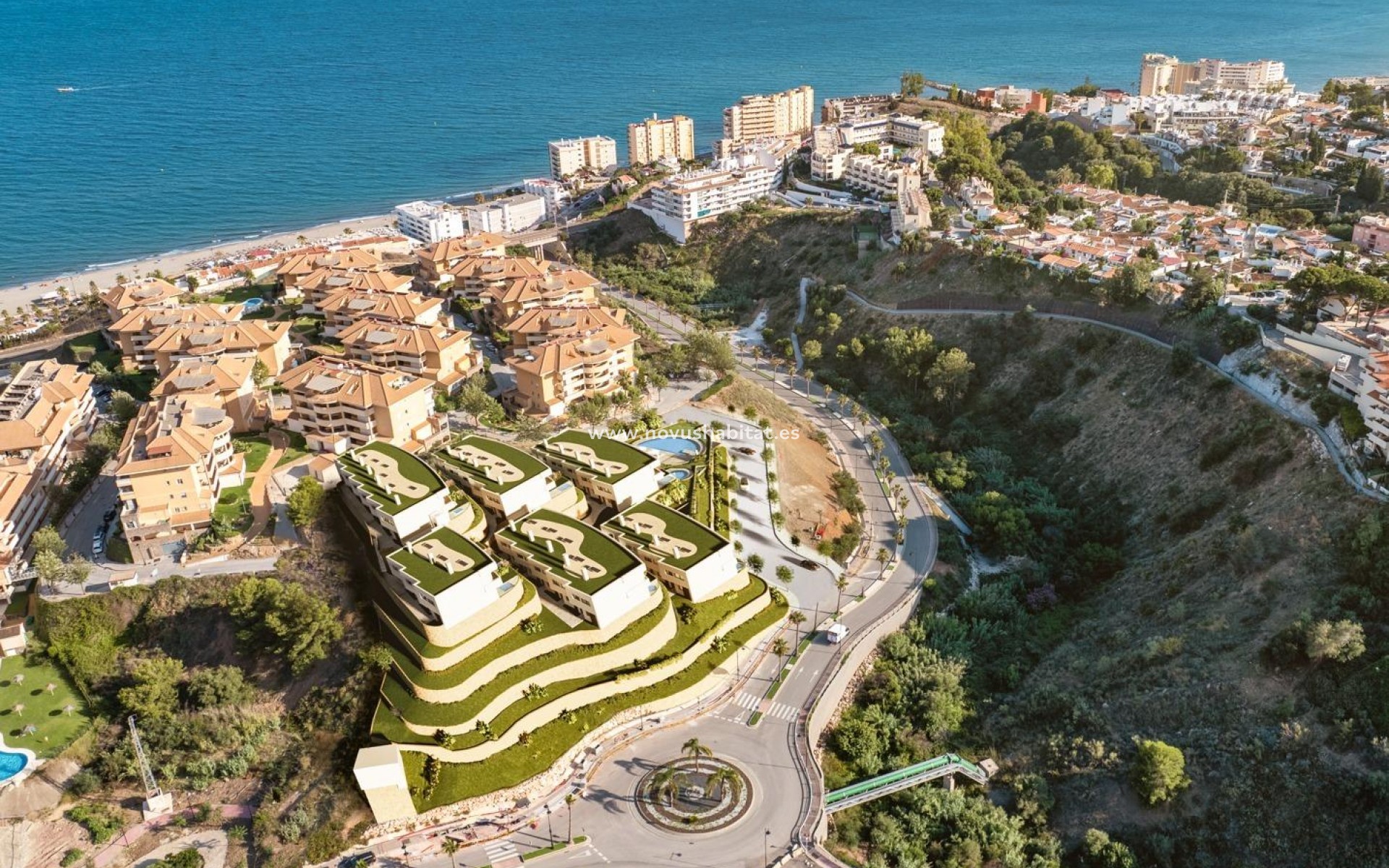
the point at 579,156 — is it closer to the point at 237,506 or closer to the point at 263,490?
the point at 263,490

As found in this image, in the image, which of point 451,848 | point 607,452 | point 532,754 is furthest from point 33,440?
point 451,848

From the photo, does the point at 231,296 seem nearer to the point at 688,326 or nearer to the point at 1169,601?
the point at 688,326

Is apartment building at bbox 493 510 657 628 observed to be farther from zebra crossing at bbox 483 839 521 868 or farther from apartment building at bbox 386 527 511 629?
zebra crossing at bbox 483 839 521 868

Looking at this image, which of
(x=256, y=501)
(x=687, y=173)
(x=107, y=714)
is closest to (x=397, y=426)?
(x=256, y=501)

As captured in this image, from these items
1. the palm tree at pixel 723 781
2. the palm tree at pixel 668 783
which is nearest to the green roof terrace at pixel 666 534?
the palm tree at pixel 668 783

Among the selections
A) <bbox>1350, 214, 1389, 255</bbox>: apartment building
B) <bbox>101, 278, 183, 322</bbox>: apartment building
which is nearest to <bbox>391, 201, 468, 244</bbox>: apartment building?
<bbox>101, 278, 183, 322</bbox>: apartment building

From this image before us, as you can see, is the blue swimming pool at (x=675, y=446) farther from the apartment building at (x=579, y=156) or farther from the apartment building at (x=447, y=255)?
the apartment building at (x=579, y=156)
